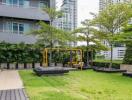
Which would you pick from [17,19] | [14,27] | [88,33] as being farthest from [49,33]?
[17,19]

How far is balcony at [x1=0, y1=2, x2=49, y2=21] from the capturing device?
33.6 m

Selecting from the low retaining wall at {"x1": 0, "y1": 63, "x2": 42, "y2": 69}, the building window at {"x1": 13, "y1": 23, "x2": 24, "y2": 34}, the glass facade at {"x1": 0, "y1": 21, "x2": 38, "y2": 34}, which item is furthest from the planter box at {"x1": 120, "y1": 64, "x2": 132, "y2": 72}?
the building window at {"x1": 13, "y1": 23, "x2": 24, "y2": 34}

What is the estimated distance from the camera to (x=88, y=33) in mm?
27609

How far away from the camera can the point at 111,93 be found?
11.4m

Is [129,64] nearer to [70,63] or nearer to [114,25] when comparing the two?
[114,25]

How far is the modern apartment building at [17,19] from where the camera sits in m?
33.8

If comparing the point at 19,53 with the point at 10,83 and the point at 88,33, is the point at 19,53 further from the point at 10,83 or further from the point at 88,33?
the point at 10,83

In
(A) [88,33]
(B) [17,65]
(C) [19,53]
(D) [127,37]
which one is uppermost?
(A) [88,33]

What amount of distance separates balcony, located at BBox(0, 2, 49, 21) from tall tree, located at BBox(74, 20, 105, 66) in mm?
8474

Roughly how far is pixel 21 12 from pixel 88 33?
33.6ft

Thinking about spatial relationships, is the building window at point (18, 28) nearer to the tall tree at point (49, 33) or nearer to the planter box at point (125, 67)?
the tall tree at point (49, 33)

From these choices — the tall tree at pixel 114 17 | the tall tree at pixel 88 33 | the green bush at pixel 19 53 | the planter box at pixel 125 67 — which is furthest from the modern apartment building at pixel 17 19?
the planter box at pixel 125 67

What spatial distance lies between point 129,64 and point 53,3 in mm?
14995

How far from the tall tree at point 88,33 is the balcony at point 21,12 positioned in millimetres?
8474
